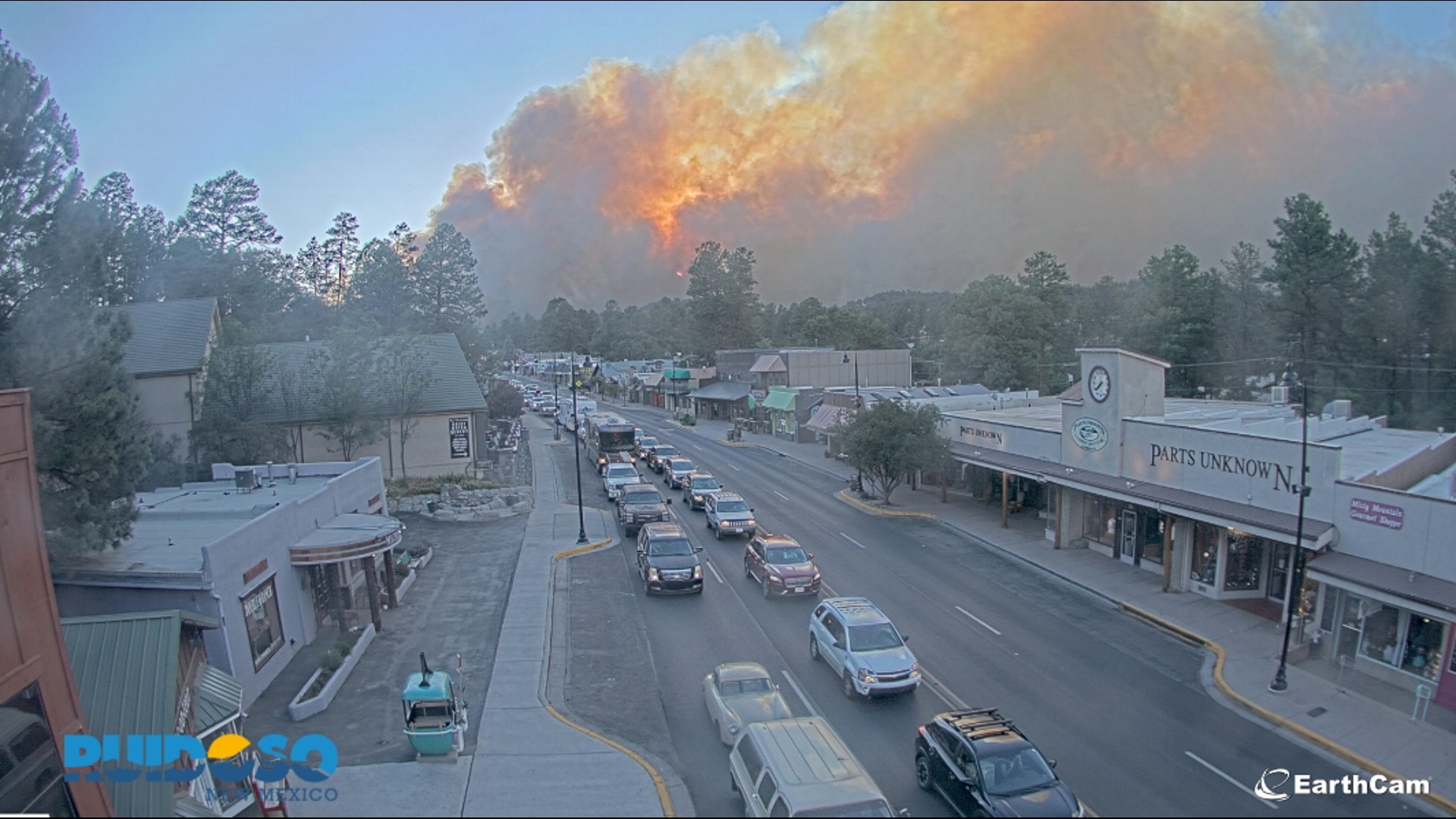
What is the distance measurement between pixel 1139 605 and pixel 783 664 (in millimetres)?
10256

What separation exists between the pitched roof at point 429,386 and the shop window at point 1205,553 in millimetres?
31513

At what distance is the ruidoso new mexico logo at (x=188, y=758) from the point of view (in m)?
9.50

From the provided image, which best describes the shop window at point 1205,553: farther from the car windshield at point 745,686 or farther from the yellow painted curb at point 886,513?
the car windshield at point 745,686

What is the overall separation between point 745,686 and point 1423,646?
514 inches

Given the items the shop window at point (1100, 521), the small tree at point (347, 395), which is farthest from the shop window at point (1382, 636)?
the small tree at point (347, 395)

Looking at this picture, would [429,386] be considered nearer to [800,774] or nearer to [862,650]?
[862,650]

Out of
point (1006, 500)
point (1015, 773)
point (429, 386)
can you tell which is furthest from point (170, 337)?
point (1015, 773)

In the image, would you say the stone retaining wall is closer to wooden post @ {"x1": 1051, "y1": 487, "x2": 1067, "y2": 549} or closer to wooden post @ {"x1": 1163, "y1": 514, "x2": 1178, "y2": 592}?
wooden post @ {"x1": 1051, "y1": 487, "x2": 1067, "y2": 549}

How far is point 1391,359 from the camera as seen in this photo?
141 feet

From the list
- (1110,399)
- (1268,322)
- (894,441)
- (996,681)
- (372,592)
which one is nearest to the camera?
(996,681)

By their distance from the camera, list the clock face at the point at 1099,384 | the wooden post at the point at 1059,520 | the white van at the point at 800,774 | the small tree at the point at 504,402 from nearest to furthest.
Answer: the white van at the point at 800,774
the clock face at the point at 1099,384
the wooden post at the point at 1059,520
the small tree at the point at 504,402

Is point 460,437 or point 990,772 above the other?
point 460,437

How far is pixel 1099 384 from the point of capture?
2550cm

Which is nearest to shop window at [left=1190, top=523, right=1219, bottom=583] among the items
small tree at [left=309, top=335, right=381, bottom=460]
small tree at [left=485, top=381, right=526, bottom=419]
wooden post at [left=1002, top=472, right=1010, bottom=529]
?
wooden post at [left=1002, top=472, right=1010, bottom=529]
